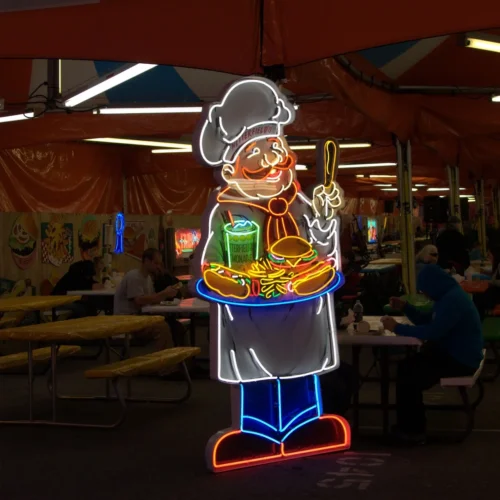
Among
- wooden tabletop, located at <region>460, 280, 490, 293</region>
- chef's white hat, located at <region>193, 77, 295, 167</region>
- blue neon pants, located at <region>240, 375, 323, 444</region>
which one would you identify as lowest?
blue neon pants, located at <region>240, 375, 323, 444</region>

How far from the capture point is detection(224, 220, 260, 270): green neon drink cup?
5.13m

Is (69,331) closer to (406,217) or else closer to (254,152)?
(254,152)

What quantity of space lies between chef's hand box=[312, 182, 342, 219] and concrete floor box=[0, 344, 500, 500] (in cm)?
148

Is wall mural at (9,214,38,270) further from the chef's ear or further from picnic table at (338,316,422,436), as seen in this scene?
the chef's ear

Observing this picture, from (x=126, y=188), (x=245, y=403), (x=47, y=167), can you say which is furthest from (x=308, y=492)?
(x=126, y=188)

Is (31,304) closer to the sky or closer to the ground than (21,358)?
closer to the sky

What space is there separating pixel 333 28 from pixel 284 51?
33 centimetres

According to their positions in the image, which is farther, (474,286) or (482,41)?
(474,286)

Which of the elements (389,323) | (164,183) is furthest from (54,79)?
(164,183)

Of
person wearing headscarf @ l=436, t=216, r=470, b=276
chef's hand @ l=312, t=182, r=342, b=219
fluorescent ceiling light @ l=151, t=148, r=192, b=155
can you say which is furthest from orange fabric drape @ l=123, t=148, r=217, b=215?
chef's hand @ l=312, t=182, r=342, b=219

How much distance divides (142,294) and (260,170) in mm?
3496

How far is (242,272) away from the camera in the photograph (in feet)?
16.8

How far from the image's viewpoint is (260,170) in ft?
17.3

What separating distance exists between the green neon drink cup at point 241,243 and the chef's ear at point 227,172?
0.88 feet
